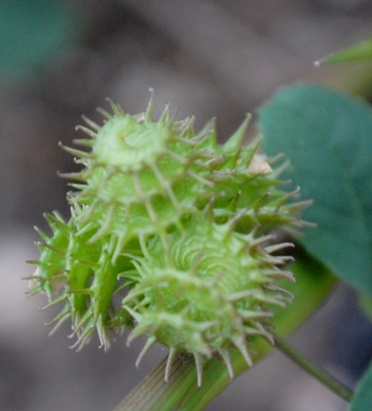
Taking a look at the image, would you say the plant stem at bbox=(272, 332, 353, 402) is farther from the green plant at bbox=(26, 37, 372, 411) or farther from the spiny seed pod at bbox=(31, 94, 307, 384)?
the spiny seed pod at bbox=(31, 94, 307, 384)

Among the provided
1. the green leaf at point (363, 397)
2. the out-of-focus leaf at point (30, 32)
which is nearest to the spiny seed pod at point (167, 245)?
the green leaf at point (363, 397)

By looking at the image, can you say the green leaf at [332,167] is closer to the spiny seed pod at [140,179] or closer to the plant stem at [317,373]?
the plant stem at [317,373]

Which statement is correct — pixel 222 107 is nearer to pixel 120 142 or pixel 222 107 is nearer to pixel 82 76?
pixel 82 76

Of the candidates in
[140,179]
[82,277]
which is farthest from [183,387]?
[140,179]

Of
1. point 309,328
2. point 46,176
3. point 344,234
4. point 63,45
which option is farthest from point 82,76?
point 344,234

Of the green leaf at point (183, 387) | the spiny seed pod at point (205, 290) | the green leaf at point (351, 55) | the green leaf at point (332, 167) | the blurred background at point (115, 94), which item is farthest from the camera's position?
the blurred background at point (115, 94)

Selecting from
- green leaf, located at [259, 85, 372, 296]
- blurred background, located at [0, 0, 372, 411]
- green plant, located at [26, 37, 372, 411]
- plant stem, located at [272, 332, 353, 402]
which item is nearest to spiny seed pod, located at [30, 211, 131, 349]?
green plant, located at [26, 37, 372, 411]
